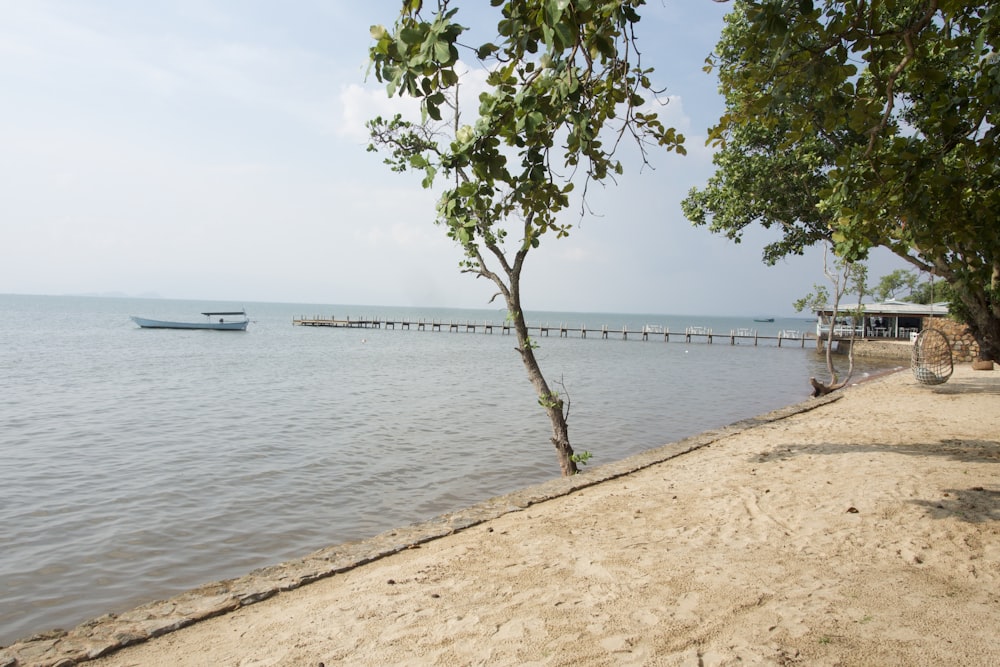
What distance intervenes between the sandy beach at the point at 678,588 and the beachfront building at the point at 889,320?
110ft

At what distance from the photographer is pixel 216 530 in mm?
6812

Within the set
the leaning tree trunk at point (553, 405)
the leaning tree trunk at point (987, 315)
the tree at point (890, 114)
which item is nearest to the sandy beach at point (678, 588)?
the leaning tree trunk at point (987, 315)

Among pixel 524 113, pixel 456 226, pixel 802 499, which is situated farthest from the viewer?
pixel 802 499

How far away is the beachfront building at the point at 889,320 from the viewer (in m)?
35.7

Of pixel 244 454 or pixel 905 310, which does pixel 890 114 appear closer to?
pixel 244 454

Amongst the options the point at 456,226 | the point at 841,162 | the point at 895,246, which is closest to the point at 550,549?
the point at 456,226

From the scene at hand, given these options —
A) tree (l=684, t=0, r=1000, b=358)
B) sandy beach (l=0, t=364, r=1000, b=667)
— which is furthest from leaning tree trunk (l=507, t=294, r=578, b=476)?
tree (l=684, t=0, r=1000, b=358)

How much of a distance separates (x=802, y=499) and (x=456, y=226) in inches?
175

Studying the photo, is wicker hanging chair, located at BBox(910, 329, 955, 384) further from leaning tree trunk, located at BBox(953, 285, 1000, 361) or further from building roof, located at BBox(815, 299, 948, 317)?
building roof, located at BBox(815, 299, 948, 317)

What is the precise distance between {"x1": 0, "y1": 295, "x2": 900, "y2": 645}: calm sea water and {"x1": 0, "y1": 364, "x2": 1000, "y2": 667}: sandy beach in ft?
7.77

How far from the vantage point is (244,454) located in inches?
412

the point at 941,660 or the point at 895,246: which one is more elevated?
the point at 895,246

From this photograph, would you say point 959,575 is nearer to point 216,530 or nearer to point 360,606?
point 360,606

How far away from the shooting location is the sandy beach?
3.00m
